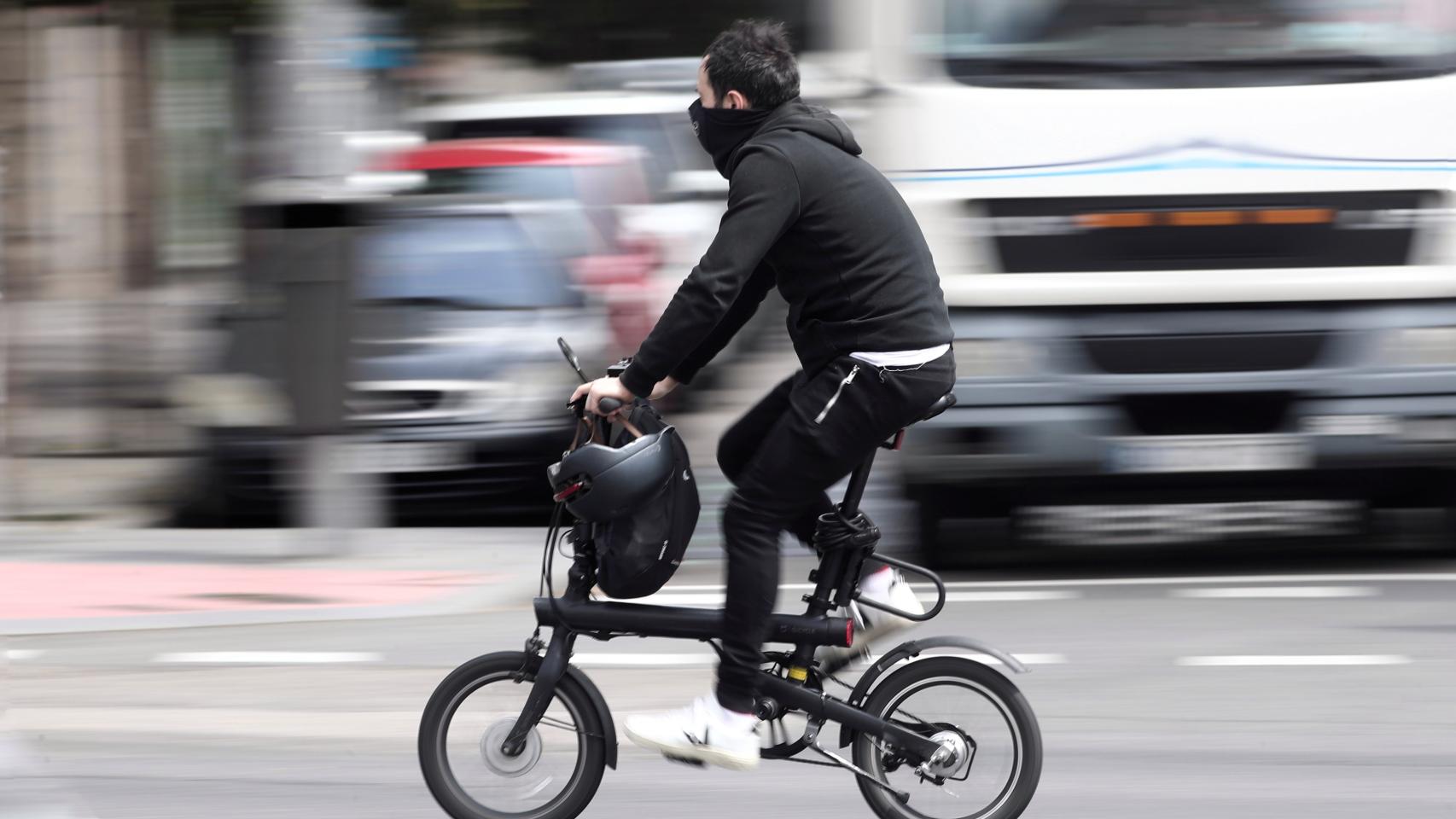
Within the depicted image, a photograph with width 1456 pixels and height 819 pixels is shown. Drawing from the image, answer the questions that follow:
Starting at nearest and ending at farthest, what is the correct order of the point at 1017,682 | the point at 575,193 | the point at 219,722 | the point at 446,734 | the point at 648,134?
the point at 446,734 → the point at 219,722 → the point at 1017,682 → the point at 575,193 → the point at 648,134

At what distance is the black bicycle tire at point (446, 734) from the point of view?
4828mm

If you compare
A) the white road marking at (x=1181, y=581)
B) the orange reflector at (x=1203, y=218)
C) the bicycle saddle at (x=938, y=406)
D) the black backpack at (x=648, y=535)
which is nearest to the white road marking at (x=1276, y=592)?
the white road marking at (x=1181, y=581)

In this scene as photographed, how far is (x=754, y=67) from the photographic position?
454 cm

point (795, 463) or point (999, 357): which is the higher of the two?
point (795, 463)

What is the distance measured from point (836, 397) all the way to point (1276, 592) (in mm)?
3942

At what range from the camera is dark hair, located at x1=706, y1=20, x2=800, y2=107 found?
4539 mm

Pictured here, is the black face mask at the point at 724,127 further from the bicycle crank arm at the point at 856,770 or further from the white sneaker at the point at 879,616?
the bicycle crank arm at the point at 856,770

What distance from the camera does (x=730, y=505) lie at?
473 centimetres

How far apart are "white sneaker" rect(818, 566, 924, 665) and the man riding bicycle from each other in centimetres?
23

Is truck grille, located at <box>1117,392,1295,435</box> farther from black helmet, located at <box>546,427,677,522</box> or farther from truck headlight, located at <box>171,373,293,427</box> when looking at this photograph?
truck headlight, located at <box>171,373,293,427</box>

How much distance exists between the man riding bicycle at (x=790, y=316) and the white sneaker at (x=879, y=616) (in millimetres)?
235

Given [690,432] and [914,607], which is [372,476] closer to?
[690,432]

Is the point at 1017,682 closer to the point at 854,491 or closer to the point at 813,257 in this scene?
the point at 854,491

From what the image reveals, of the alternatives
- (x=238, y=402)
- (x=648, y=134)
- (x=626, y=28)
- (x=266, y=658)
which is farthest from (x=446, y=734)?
(x=626, y=28)
